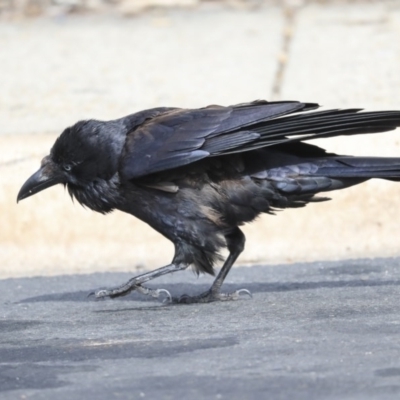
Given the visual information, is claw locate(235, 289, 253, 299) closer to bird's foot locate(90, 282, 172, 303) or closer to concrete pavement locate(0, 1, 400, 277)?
bird's foot locate(90, 282, 172, 303)

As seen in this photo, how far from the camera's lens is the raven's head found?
20.3ft

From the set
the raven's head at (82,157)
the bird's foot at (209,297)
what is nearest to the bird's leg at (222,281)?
the bird's foot at (209,297)

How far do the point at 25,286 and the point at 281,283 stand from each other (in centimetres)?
154

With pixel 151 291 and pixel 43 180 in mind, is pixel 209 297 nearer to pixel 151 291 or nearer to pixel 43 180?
pixel 151 291

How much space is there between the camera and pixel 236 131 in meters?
5.99

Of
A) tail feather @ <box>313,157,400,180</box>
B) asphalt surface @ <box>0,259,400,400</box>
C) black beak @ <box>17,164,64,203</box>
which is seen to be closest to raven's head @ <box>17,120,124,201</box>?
black beak @ <box>17,164,64,203</box>

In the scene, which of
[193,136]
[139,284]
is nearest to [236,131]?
[193,136]

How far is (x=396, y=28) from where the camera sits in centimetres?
1142

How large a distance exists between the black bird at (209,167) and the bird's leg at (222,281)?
1 centimetres

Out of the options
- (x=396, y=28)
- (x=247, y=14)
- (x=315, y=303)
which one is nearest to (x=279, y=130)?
(x=315, y=303)

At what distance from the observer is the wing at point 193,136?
19.6 ft

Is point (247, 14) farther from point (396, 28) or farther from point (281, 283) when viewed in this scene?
point (281, 283)

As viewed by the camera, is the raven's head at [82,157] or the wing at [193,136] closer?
the wing at [193,136]

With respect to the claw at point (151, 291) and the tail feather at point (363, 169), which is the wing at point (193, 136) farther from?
the claw at point (151, 291)
